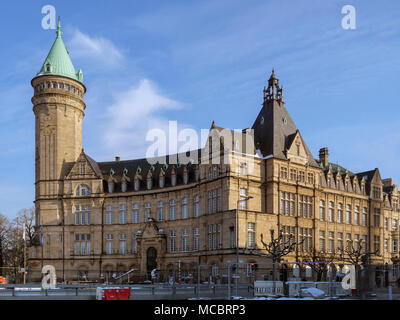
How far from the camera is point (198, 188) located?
230 feet

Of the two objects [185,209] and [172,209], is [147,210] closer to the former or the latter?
[172,209]

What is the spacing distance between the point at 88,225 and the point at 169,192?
1446 centimetres

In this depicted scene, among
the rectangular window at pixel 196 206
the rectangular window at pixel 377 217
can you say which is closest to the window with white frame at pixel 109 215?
the rectangular window at pixel 196 206

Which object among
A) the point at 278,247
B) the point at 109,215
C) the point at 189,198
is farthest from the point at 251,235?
the point at 109,215

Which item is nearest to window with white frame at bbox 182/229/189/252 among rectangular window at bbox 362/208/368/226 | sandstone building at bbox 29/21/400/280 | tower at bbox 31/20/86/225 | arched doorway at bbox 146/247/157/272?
sandstone building at bbox 29/21/400/280

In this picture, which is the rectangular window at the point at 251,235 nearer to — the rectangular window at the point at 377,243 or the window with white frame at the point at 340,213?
the window with white frame at the point at 340,213

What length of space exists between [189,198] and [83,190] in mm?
18669

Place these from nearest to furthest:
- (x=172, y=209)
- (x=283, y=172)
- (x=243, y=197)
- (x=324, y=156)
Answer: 1. (x=243, y=197)
2. (x=283, y=172)
3. (x=172, y=209)
4. (x=324, y=156)

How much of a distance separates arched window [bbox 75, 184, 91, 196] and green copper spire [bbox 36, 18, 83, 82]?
1748cm

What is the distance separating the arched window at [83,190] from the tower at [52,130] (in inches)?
108

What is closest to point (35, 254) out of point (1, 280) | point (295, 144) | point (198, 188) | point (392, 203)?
point (1, 280)

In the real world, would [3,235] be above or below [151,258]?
above

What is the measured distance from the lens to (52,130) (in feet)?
268
